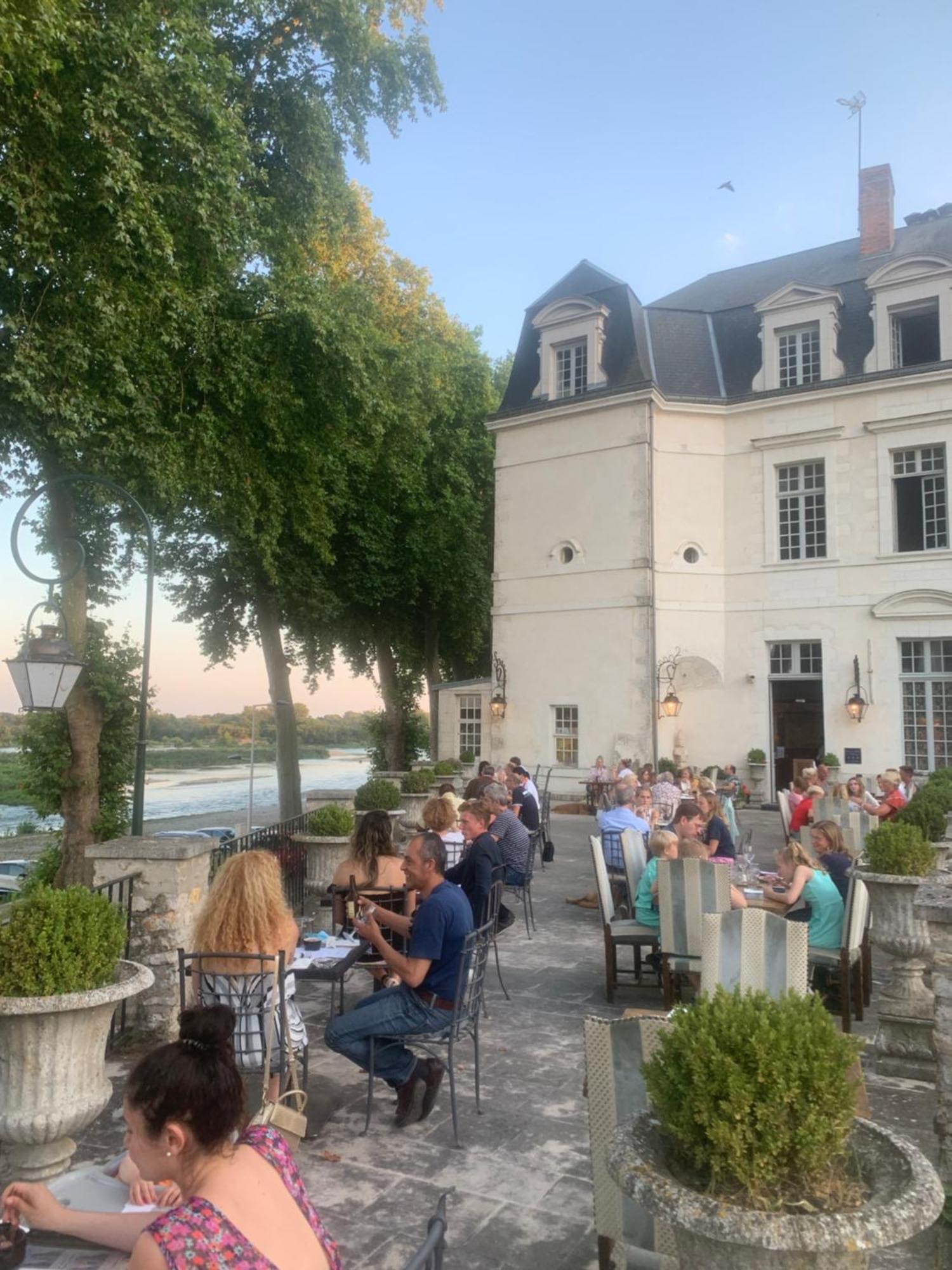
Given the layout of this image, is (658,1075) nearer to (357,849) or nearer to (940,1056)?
(940,1056)

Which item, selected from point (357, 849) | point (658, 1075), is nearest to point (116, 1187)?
point (658, 1075)

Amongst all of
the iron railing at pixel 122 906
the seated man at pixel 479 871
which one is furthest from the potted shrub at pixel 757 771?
the iron railing at pixel 122 906

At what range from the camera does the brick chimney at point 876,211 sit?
2256cm

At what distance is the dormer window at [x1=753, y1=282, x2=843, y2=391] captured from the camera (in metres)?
20.6

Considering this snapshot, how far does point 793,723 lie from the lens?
20.8 meters

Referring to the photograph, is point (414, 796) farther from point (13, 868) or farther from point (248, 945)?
point (13, 868)

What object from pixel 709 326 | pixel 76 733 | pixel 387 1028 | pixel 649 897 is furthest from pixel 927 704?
pixel 387 1028

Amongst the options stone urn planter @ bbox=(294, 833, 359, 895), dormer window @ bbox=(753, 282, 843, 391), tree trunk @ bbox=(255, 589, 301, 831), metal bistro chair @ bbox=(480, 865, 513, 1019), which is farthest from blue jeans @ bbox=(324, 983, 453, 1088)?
dormer window @ bbox=(753, 282, 843, 391)

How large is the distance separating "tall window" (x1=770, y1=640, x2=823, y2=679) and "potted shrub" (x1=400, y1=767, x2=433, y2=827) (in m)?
9.39

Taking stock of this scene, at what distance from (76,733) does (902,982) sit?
42.3 ft

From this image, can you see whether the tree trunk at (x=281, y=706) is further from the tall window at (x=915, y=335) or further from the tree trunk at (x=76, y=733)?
the tall window at (x=915, y=335)

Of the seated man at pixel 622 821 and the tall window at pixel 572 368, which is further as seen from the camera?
the tall window at pixel 572 368

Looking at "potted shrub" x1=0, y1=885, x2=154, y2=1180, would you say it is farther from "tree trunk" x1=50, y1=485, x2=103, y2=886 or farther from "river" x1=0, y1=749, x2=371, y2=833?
"river" x1=0, y1=749, x2=371, y2=833

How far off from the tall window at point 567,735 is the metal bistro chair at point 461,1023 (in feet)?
55.2
